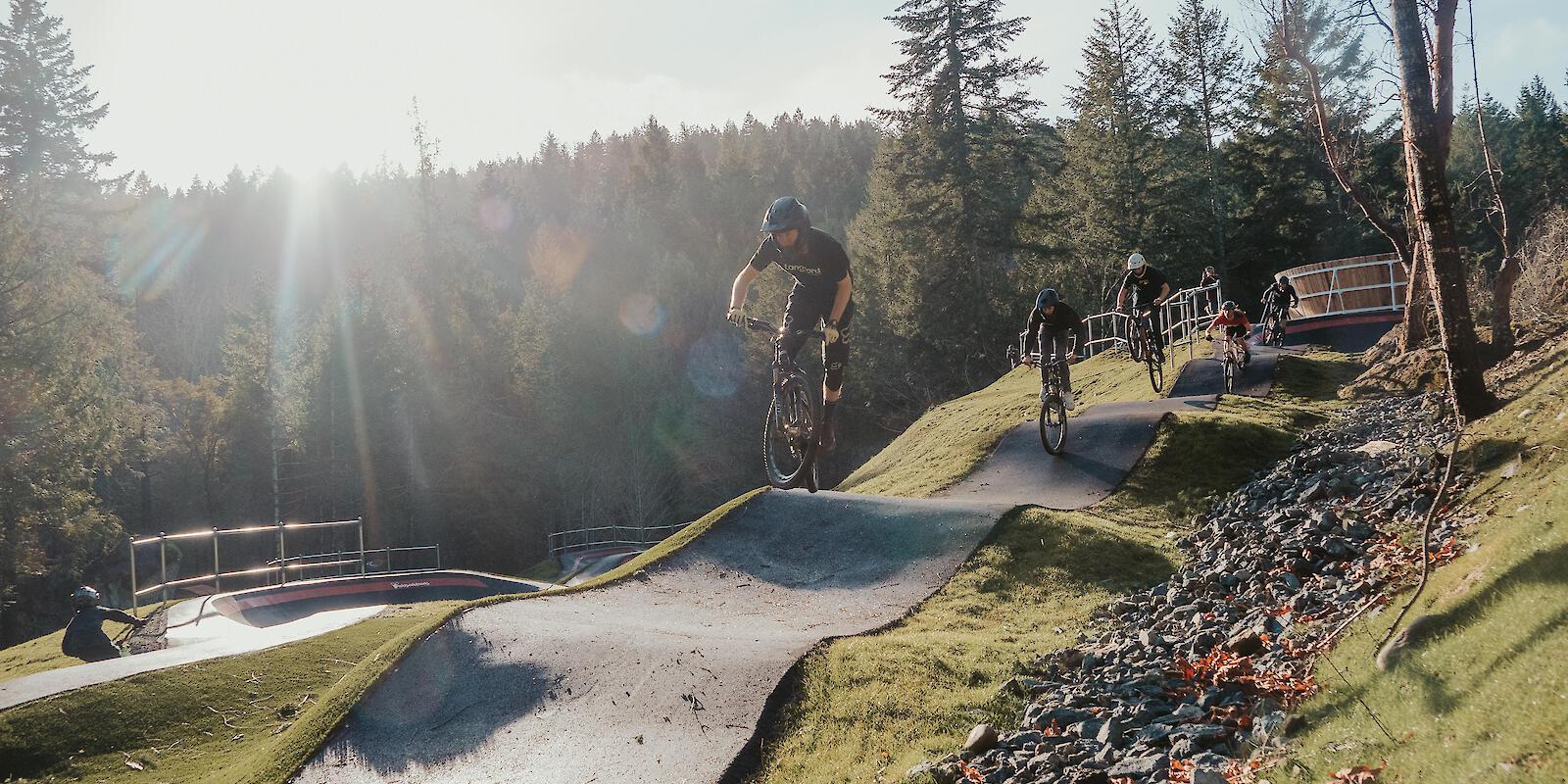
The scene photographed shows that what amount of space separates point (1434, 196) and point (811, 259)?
6249 millimetres

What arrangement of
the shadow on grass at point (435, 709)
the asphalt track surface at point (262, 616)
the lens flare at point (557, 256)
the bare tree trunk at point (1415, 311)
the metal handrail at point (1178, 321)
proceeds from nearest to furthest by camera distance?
the shadow on grass at point (435, 709) < the asphalt track surface at point (262, 616) < the bare tree trunk at point (1415, 311) < the metal handrail at point (1178, 321) < the lens flare at point (557, 256)

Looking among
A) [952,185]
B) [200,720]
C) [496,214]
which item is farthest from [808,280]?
[496,214]

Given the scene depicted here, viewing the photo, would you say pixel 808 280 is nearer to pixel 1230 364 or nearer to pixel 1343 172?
pixel 1343 172

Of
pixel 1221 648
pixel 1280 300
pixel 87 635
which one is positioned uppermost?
pixel 1280 300

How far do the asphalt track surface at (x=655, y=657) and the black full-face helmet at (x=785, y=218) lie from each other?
3859mm

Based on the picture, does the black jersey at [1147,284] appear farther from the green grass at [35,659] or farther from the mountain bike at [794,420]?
the green grass at [35,659]

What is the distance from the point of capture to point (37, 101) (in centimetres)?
4634

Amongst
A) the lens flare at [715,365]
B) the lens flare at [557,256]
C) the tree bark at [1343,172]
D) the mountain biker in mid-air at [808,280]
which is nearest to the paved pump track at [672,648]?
the mountain biker in mid-air at [808,280]

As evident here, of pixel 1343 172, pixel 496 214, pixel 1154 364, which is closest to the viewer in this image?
pixel 1343 172

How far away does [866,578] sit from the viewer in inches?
455

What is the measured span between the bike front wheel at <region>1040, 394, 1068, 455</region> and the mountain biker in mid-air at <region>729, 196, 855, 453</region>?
7032 millimetres

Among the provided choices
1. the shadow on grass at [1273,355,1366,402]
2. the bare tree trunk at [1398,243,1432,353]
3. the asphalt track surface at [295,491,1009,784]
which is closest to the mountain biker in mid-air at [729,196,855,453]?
the asphalt track surface at [295,491,1009,784]

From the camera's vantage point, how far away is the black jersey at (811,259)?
8641 mm

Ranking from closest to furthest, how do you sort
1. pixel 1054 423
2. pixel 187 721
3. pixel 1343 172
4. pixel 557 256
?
pixel 187 721, pixel 1343 172, pixel 1054 423, pixel 557 256
